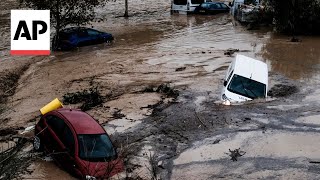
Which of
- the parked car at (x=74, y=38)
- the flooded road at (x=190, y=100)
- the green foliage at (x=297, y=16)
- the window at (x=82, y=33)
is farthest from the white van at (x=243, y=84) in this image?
the green foliage at (x=297, y=16)

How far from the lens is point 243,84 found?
55.5 ft

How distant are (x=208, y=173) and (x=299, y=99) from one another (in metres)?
7.13

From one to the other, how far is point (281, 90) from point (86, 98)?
7.61 meters

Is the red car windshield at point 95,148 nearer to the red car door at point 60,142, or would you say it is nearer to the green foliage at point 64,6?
the red car door at point 60,142

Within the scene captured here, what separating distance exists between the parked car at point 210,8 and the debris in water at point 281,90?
2137 centimetres

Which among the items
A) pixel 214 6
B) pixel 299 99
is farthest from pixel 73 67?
pixel 214 6

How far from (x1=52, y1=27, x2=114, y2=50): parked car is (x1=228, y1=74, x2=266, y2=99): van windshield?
1334cm

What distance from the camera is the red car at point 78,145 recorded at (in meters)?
11.3

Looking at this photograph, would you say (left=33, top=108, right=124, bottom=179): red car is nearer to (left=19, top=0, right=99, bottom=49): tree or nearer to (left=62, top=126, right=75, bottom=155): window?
(left=62, top=126, right=75, bottom=155): window

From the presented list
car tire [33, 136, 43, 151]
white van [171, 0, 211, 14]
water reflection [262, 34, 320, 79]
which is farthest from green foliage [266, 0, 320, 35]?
car tire [33, 136, 43, 151]

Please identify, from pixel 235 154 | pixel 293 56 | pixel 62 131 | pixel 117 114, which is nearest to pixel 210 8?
pixel 293 56

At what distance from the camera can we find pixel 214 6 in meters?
40.7

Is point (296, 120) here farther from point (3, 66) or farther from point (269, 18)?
point (269, 18)

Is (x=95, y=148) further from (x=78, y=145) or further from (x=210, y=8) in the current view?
(x=210, y=8)
